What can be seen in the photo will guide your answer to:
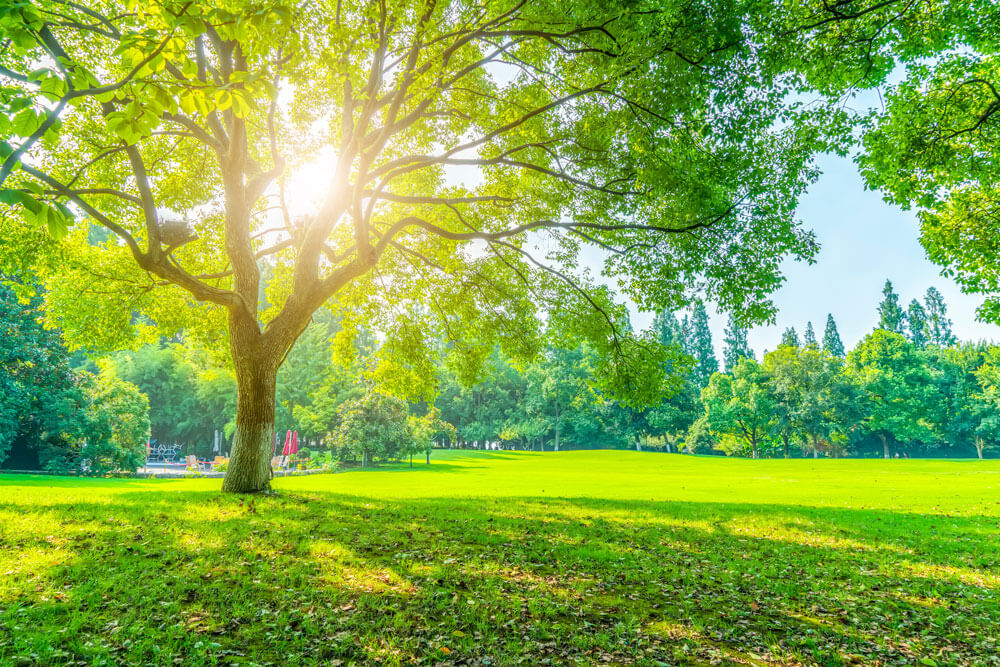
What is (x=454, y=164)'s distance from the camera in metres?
12.2

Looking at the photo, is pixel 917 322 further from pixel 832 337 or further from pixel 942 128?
pixel 942 128

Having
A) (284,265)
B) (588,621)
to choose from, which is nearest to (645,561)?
(588,621)

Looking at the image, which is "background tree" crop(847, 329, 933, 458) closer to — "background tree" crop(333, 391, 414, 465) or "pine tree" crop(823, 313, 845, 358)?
"pine tree" crop(823, 313, 845, 358)

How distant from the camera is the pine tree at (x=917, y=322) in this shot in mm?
87750

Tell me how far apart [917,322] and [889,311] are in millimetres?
11048

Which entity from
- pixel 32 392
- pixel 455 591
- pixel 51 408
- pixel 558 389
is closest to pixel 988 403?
pixel 558 389

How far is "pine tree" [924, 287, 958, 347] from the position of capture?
90500mm

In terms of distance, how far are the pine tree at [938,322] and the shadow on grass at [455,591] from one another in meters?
109

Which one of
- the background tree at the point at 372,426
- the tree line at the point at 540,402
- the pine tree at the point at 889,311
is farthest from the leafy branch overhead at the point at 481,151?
the pine tree at the point at 889,311

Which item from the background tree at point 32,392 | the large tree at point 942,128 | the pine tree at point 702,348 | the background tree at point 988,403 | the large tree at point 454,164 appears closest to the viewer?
the large tree at point 454,164

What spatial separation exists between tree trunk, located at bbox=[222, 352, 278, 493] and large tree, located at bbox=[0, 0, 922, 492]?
5 cm

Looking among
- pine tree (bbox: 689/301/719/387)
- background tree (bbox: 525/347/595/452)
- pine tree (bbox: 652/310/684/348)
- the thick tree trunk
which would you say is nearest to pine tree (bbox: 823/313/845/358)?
pine tree (bbox: 689/301/719/387)

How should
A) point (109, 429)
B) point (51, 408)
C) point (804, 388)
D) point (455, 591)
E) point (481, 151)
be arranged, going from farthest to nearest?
point (804, 388) → point (109, 429) → point (51, 408) → point (481, 151) → point (455, 591)

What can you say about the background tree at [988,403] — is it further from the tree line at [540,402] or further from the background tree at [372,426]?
the background tree at [372,426]
